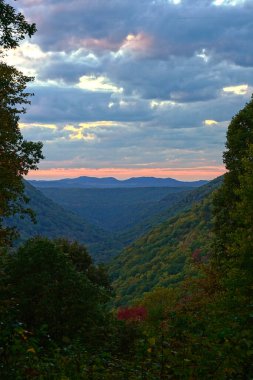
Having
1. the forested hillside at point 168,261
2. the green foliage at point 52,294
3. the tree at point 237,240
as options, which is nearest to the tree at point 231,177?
the tree at point 237,240

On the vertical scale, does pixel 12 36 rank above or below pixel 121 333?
above

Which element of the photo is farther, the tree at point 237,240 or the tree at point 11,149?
the tree at point 11,149

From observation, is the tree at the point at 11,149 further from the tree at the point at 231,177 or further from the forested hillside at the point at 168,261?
the forested hillside at the point at 168,261

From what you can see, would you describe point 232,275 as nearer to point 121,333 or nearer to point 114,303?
point 121,333

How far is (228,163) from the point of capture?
32000 millimetres

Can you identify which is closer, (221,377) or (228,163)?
(221,377)

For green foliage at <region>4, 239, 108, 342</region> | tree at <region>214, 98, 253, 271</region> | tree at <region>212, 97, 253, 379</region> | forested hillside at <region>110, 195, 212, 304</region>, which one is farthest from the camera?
forested hillside at <region>110, 195, 212, 304</region>

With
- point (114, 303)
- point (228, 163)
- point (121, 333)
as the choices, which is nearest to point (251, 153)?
point (228, 163)

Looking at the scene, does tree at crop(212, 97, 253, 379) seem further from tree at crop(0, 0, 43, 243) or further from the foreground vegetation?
tree at crop(0, 0, 43, 243)

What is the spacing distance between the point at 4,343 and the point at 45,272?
13830 mm

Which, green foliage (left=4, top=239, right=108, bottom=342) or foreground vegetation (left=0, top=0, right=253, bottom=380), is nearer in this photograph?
foreground vegetation (left=0, top=0, right=253, bottom=380)

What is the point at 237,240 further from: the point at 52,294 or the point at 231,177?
the point at 52,294

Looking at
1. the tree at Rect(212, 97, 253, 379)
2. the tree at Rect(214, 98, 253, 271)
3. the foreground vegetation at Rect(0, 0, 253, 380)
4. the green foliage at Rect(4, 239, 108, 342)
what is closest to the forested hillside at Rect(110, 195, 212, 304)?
the tree at Rect(214, 98, 253, 271)

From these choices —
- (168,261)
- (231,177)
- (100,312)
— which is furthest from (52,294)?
(168,261)
